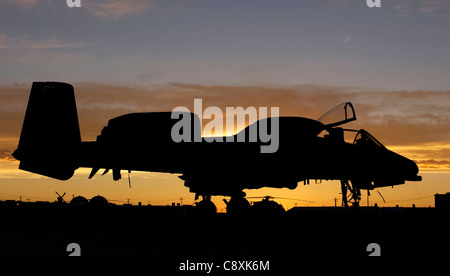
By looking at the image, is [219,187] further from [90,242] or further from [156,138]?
[90,242]

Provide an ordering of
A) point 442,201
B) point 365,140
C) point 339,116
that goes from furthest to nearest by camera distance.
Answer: point 442,201 → point 365,140 → point 339,116

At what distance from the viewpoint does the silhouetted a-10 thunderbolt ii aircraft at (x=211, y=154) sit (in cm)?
1928

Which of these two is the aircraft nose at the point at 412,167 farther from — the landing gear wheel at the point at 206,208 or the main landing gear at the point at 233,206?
the landing gear wheel at the point at 206,208

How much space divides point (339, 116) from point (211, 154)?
213 inches

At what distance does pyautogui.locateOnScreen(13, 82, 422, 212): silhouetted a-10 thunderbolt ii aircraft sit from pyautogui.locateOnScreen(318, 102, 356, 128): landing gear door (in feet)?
0.13

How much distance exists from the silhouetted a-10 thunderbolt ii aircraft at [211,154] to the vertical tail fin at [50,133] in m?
0.04

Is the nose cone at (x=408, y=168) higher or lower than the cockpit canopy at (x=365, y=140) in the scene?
lower

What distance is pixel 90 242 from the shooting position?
43.5ft

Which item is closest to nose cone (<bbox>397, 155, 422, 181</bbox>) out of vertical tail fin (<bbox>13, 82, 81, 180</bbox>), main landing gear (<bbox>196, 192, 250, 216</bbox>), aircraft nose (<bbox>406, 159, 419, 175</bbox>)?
aircraft nose (<bbox>406, 159, 419, 175</bbox>)

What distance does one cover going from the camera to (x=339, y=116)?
1931 cm

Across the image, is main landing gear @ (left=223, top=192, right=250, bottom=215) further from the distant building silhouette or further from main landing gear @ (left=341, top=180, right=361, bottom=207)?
the distant building silhouette

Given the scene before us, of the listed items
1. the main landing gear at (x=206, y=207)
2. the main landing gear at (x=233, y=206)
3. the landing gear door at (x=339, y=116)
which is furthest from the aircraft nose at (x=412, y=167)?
the main landing gear at (x=206, y=207)

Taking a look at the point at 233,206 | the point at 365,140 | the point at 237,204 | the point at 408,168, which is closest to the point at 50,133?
the point at 233,206

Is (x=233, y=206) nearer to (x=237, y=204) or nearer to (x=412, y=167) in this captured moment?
(x=237, y=204)
